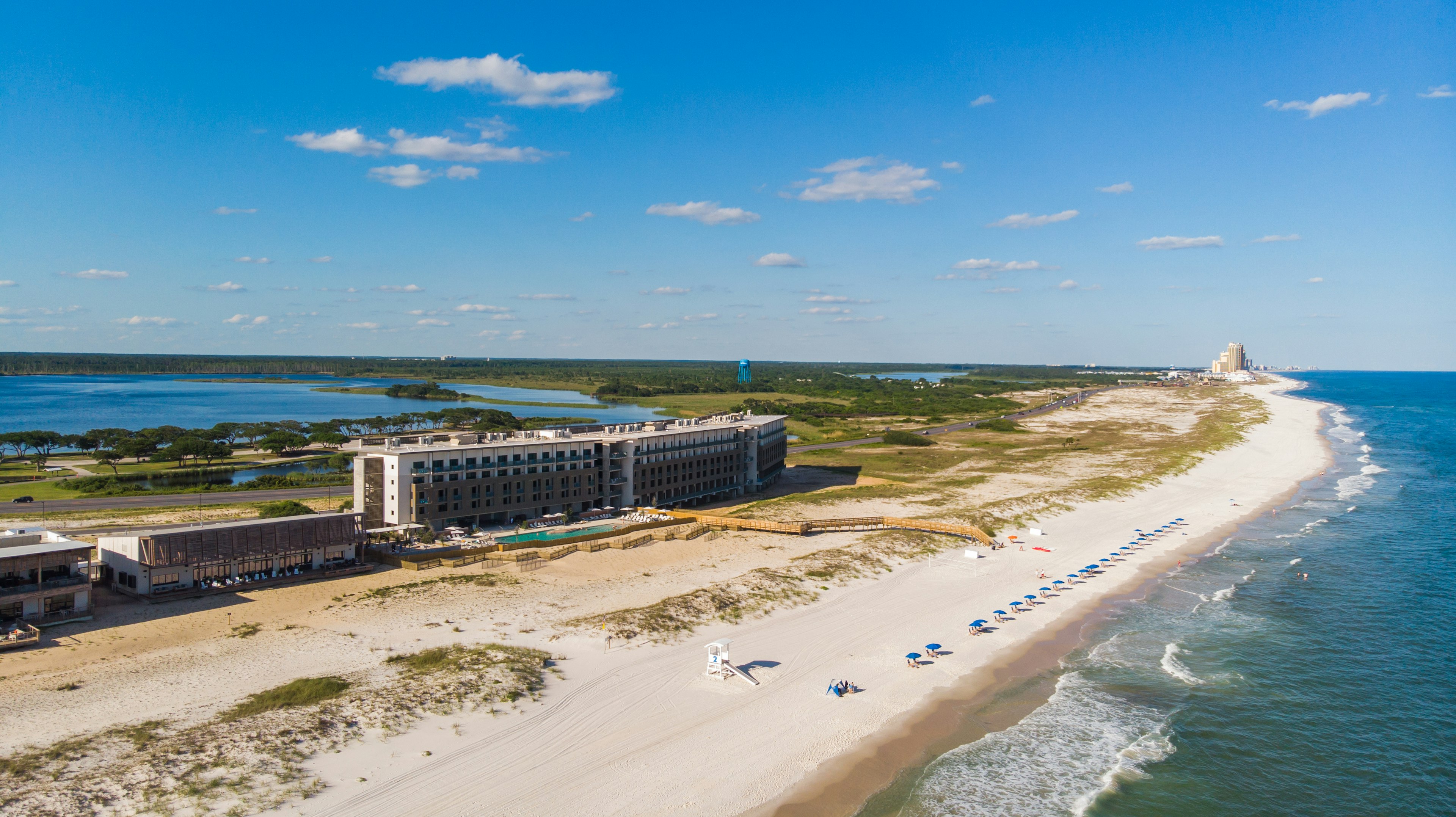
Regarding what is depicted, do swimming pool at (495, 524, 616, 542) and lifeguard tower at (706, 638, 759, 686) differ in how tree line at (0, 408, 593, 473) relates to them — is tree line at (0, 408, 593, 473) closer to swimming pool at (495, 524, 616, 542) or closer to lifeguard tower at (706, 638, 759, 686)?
swimming pool at (495, 524, 616, 542)

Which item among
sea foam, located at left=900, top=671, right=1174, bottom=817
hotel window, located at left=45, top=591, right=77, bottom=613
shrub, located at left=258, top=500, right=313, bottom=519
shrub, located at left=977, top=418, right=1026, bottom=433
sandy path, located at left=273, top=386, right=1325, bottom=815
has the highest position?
shrub, located at left=977, top=418, right=1026, bottom=433

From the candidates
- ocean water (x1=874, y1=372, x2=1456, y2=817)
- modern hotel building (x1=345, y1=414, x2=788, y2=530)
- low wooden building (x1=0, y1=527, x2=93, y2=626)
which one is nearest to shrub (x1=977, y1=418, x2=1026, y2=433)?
modern hotel building (x1=345, y1=414, x2=788, y2=530)

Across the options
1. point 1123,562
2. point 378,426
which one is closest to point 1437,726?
point 1123,562

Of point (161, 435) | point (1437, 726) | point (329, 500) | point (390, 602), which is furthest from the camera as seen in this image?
point (161, 435)

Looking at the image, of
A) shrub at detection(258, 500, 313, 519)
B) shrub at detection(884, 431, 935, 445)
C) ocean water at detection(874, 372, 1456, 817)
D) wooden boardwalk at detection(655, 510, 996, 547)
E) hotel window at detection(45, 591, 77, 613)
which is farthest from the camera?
shrub at detection(884, 431, 935, 445)

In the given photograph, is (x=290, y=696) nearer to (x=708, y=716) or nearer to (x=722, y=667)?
(x=708, y=716)

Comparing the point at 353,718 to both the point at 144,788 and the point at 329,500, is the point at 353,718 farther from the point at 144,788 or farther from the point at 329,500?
the point at 329,500

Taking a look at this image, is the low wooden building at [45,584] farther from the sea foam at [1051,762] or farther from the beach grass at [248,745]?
the sea foam at [1051,762]
